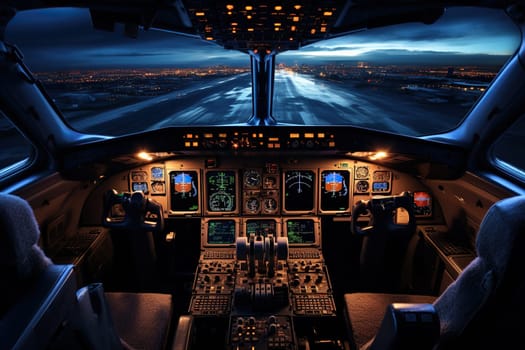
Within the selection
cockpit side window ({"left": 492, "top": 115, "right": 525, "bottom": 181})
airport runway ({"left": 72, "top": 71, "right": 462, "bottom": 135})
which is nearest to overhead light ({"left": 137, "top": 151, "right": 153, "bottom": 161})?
cockpit side window ({"left": 492, "top": 115, "right": 525, "bottom": 181})

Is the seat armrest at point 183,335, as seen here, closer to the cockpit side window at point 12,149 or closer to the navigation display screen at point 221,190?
the navigation display screen at point 221,190

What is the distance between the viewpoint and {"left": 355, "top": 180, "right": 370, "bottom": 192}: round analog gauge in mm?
3617

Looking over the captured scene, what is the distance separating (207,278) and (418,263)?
202 cm

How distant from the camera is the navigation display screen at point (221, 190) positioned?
142 inches

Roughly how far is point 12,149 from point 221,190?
1815mm

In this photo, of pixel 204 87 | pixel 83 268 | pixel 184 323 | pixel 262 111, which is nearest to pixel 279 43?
pixel 262 111

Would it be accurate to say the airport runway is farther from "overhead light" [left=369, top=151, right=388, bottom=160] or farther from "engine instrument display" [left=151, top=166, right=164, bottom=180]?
"overhead light" [left=369, top=151, right=388, bottom=160]

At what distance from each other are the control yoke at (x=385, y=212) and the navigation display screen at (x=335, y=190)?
698mm

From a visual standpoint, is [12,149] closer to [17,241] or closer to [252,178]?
[252,178]

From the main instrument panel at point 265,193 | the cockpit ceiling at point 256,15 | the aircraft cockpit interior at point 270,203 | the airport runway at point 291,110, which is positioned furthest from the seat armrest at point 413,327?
the airport runway at point 291,110

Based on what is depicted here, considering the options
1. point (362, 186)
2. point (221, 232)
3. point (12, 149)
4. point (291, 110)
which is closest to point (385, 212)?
point (362, 186)

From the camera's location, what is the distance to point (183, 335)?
2.05 meters

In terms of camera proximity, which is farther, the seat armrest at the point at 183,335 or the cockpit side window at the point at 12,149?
the cockpit side window at the point at 12,149

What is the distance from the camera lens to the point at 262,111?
13.8 ft
